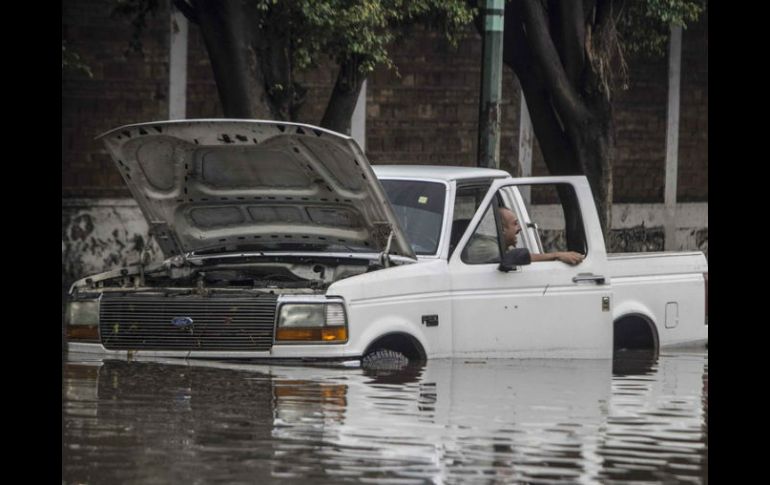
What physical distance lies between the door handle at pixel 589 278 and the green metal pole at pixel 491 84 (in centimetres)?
486

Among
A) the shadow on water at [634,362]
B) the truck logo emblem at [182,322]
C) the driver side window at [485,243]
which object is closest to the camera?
the truck logo emblem at [182,322]

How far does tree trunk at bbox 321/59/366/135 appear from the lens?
16953 mm

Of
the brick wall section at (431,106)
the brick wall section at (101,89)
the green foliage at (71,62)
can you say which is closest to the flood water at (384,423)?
the green foliage at (71,62)

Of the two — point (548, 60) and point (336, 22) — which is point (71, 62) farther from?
point (336, 22)

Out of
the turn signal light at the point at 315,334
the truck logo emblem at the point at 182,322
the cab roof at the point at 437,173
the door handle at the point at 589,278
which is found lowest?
the turn signal light at the point at 315,334

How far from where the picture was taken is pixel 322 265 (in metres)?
11.5

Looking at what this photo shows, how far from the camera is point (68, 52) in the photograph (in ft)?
70.5

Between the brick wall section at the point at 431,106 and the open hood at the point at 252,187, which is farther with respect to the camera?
the brick wall section at the point at 431,106

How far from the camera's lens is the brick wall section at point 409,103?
22.5 m

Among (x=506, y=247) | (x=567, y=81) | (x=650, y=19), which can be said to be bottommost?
(x=506, y=247)

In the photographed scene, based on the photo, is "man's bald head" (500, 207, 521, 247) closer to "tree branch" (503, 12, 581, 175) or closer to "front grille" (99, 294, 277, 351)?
"front grille" (99, 294, 277, 351)

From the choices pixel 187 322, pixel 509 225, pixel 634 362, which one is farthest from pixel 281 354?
pixel 634 362

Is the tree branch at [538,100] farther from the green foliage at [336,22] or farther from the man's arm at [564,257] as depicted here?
the man's arm at [564,257]

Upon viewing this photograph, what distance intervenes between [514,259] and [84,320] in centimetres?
273
